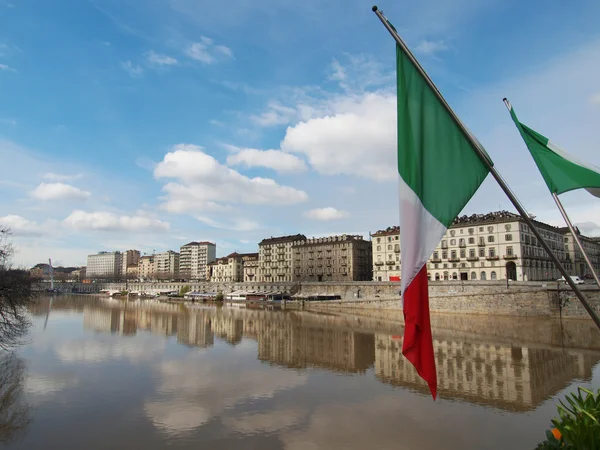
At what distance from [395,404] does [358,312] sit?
5688 cm

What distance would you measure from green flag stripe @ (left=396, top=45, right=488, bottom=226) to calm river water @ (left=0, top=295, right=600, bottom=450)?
13265 millimetres

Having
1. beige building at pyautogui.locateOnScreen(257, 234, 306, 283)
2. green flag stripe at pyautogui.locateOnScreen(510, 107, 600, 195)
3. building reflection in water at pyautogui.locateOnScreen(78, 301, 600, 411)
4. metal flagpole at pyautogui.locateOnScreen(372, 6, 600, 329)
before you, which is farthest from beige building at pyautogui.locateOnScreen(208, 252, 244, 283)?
metal flagpole at pyautogui.locateOnScreen(372, 6, 600, 329)

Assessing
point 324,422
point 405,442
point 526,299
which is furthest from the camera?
point 526,299

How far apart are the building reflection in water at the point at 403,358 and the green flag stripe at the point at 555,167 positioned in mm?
17979

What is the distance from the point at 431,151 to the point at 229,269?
16724 cm

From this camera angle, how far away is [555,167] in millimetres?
7918

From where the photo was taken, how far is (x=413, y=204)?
6.91 m

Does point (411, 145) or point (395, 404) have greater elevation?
point (411, 145)

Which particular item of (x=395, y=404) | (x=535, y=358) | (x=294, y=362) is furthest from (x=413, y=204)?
(x=535, y=358)

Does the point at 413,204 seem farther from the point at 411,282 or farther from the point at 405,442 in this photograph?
the point at 405,442

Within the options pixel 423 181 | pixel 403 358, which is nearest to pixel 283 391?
pixel 403 358

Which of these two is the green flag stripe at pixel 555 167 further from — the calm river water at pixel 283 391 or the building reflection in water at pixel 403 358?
the building reflection in water at pixel 403 358

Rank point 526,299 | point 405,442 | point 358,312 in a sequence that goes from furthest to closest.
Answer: point 358,312 < point 526,299 < point 405,442

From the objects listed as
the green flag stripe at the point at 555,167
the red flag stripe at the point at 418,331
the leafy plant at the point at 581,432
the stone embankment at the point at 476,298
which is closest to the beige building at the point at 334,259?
the stone embankment at the point at 476,298
